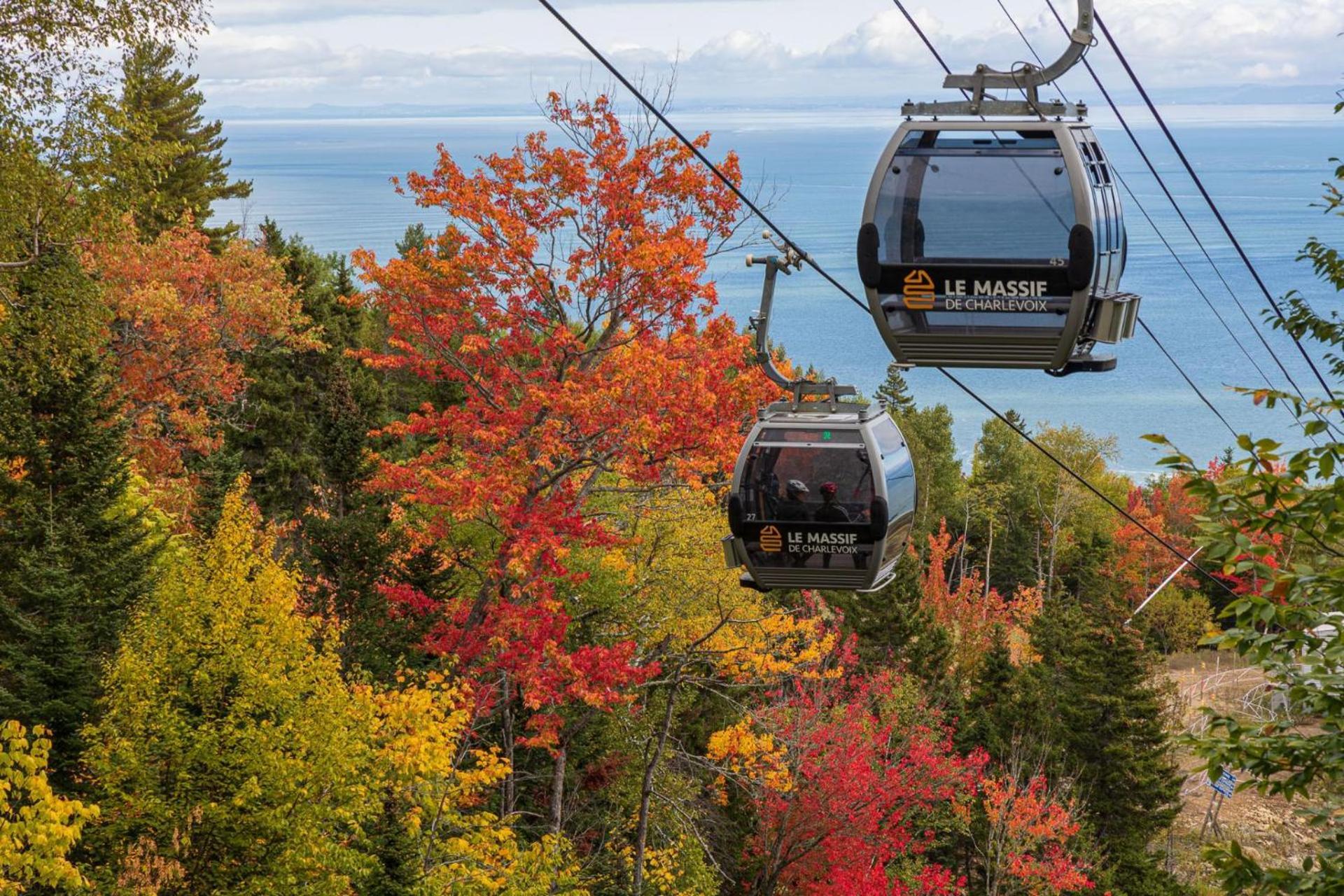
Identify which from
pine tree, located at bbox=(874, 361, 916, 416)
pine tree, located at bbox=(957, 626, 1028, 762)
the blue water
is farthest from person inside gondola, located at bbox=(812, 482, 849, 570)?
the blue water

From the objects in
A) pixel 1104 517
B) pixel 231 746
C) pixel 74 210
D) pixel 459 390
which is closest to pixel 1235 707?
pixel 1104 517

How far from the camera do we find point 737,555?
441 inches

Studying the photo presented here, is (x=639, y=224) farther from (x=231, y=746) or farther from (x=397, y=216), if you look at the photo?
(x=397, y=216)

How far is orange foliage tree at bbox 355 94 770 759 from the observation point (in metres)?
19.5

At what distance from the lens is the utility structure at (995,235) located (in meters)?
7.87

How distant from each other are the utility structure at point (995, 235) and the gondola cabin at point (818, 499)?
7.75 ft

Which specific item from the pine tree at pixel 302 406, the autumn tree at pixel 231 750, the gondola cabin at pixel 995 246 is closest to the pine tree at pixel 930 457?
the pine tree at pixel 302 406

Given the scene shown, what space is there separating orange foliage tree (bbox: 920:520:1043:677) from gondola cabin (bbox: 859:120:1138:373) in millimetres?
31919

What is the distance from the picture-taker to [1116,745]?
32812 millimetres

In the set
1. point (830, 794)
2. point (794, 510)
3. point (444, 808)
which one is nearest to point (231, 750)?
point (444, 808)

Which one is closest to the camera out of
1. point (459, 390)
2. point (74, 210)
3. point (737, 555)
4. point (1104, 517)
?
point (737, 555)

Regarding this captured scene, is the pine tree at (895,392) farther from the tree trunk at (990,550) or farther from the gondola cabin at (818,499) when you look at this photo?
the gondola cabin at (818,499)

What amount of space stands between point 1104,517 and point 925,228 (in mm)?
63301

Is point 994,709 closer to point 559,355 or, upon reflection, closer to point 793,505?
point 559,355
